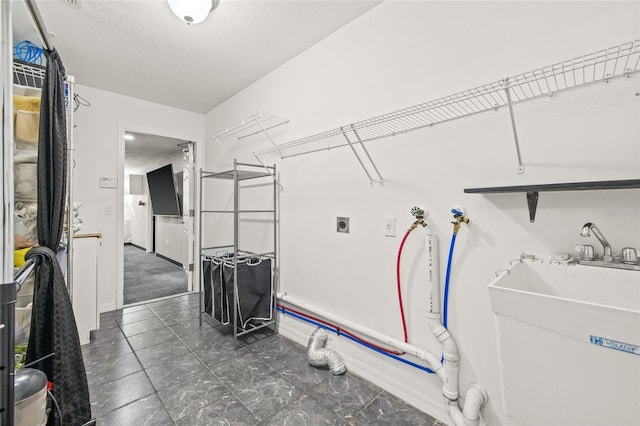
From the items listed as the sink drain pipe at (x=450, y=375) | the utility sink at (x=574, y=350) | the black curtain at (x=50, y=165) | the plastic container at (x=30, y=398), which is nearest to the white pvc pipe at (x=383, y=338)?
the sink drain pipe at (x=450, y=375)

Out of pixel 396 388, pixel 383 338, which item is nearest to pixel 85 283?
pixel 383 338

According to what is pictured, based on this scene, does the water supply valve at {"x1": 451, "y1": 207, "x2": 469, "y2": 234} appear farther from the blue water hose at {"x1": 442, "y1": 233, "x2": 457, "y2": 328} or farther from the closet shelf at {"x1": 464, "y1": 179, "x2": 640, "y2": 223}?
the closet shelf at {"x1": 464, "y1": 179, "x2": 640, "y2": 223}

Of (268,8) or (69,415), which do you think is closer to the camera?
(69,415)

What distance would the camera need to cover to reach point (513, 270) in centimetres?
111

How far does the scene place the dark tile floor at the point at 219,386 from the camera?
1484mm

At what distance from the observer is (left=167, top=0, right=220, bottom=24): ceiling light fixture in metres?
1.58

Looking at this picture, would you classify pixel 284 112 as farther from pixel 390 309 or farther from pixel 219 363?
pixel 219 363

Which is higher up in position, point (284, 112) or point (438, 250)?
point (284, 112)

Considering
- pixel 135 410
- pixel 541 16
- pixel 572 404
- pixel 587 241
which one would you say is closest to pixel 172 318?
pixel 135 410

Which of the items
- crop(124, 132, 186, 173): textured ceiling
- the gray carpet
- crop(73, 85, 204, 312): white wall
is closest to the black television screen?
crop(124, 132, 186, 173): textured ceiling

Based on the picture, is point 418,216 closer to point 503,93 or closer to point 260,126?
point 503,93

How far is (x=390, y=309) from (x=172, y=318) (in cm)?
232

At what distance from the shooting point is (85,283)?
7.68 feet

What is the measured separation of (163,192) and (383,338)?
18.9 ft
